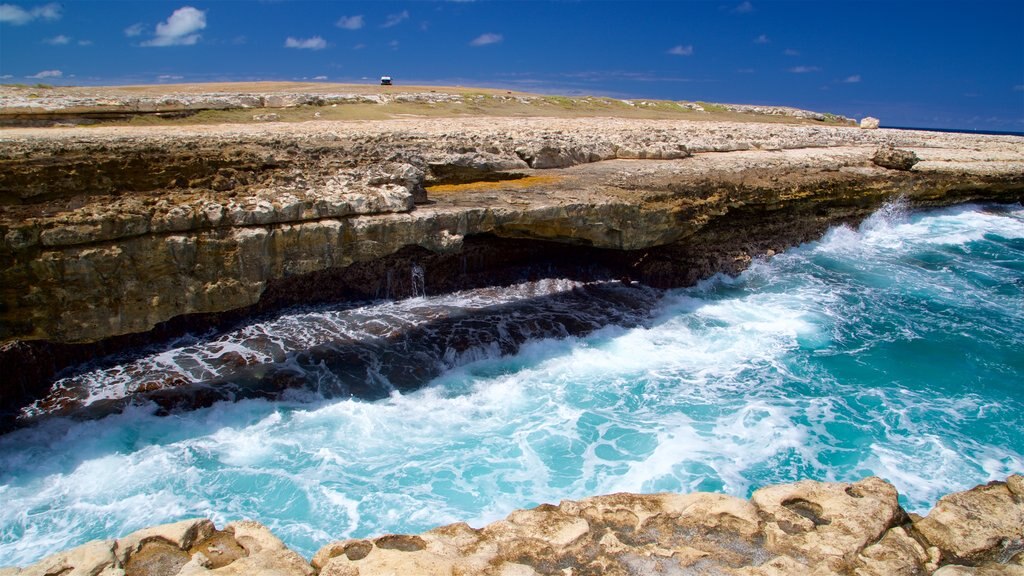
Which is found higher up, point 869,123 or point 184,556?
point 869,123

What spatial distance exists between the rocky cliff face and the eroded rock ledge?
17.4 feet

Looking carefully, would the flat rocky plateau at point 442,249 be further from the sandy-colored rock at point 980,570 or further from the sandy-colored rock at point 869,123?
the sandy-colored rock at point 869,123

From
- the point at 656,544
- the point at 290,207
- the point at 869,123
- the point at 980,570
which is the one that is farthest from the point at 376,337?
the point at 869,123

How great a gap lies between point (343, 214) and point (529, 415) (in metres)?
4.92

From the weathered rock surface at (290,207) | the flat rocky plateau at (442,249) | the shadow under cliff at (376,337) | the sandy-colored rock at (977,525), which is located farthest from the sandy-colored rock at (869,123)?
the sandy-colored rock at (977,525)

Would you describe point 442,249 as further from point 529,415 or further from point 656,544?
point 656,544

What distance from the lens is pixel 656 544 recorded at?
16.3ft

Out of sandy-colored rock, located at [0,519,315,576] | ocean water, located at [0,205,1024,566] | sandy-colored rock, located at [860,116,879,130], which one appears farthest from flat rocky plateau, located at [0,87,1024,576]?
sandy-colored rock, located at [860,116,879,130]

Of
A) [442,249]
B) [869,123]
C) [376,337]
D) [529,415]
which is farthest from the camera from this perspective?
[869,123]

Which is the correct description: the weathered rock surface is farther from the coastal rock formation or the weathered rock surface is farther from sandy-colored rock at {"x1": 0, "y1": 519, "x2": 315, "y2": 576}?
sandy-colored rock at {"x1": 0, "y1": 519, "x2": 315, "y2": 576}

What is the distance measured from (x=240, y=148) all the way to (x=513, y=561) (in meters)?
11.4

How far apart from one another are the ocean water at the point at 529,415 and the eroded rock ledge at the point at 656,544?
129 inches

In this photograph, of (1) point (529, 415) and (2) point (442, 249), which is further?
(2) point (442, 249)

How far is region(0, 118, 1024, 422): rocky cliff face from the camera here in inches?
343
